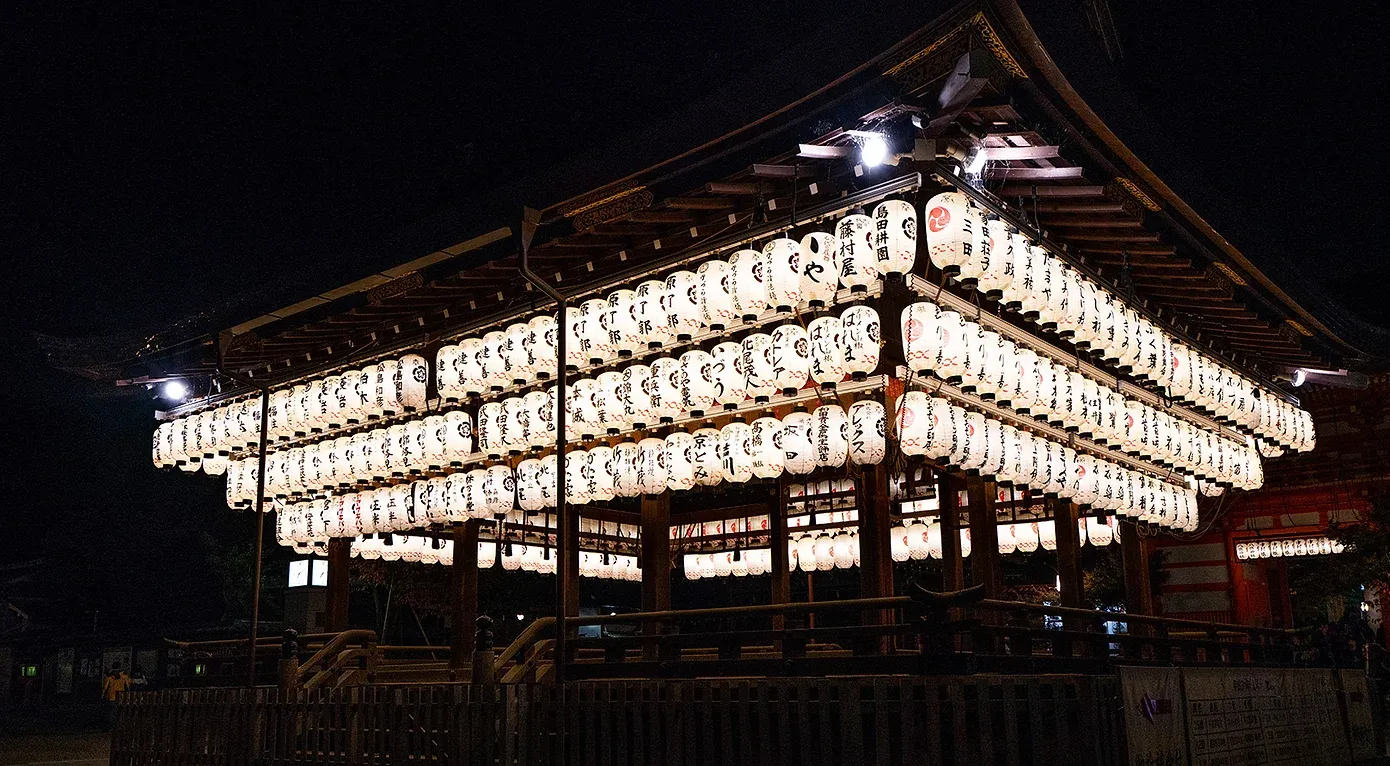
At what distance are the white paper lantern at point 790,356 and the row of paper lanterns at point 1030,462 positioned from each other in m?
0.97

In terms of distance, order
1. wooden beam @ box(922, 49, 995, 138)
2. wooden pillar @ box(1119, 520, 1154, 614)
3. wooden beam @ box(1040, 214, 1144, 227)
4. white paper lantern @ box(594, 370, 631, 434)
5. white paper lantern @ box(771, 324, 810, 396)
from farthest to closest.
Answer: wooden pillar @ box(1119, 520, 1154, 614), white paper lantern @ box(594, 370, 631, 434), wooden beam @ box(1040, 214, 1144, 227), white paper lantern @ box(771, 324, 810, 396), wooden beam @ box(922, 49, 995, 138)

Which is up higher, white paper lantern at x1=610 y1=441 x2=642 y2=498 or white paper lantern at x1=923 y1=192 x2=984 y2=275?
white paper lantern at x1=923 y1=192 x2=984 y2=275

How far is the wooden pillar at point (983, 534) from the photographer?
10.9 m

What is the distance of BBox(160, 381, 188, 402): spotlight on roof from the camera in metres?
16.7

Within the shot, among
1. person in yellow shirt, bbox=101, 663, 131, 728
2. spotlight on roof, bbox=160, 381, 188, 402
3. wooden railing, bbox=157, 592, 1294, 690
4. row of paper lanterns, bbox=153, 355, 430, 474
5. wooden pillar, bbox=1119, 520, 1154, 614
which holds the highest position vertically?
spotlight on roof, bbox=160, 381, 188, 402

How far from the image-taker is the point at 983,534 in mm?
11195

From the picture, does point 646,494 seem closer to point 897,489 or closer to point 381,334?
point 897,489

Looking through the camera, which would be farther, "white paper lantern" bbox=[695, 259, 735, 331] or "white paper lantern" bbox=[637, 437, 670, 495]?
"white paper lantern" bbox=[637, 437, 670, 495]

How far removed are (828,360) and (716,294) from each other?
1.33 m

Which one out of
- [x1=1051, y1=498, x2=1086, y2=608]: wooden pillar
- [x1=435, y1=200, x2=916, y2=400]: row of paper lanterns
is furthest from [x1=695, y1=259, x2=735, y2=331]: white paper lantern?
[x1=1051, y1=498, x2=1086, y2=608]: wooden pillar

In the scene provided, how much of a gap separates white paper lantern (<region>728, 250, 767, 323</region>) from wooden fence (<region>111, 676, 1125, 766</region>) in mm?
3681

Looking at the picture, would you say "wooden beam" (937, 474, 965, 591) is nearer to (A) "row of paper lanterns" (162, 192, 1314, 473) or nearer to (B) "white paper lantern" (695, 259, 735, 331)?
(A) "row of paper lanterns" (162, 192, 1314, 473)

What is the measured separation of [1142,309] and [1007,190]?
10.3ft

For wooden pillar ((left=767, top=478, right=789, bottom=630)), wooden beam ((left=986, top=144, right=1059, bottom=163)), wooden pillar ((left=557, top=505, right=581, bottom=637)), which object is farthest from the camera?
wooden pillar ((left=557, top=505, right=581, bottom=637))
